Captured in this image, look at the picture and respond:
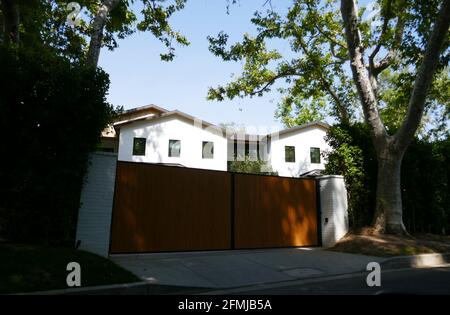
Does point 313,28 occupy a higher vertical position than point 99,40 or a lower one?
higher

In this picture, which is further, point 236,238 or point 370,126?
point 370,126

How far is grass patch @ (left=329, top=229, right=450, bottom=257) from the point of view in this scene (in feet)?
29.1

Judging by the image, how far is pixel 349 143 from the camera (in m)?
11.6

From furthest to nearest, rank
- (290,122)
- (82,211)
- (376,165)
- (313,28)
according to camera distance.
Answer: (290,122)
(313,28)
(376,165)
(82,211)

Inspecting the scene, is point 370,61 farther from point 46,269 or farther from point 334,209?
point 46,269

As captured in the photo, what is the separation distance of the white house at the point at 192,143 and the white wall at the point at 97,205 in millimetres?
15092

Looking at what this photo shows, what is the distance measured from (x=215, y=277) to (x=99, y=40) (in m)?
7.59

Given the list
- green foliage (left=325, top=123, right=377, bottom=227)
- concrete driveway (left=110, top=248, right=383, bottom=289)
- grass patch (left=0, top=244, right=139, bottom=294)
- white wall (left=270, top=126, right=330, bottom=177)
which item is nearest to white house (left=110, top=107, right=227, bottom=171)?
white wall (left=270, top=126, right=330, bottom=177)

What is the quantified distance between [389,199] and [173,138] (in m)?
18.0

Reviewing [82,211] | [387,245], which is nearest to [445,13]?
[387,245]

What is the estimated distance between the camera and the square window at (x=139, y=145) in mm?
24594

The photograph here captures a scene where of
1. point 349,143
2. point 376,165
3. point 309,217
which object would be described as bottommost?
point 309,217

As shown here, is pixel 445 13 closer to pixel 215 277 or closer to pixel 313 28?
pixel 313 28

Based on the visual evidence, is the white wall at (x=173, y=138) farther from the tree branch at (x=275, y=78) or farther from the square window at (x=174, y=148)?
the tree branch at (x=275, y=78)
